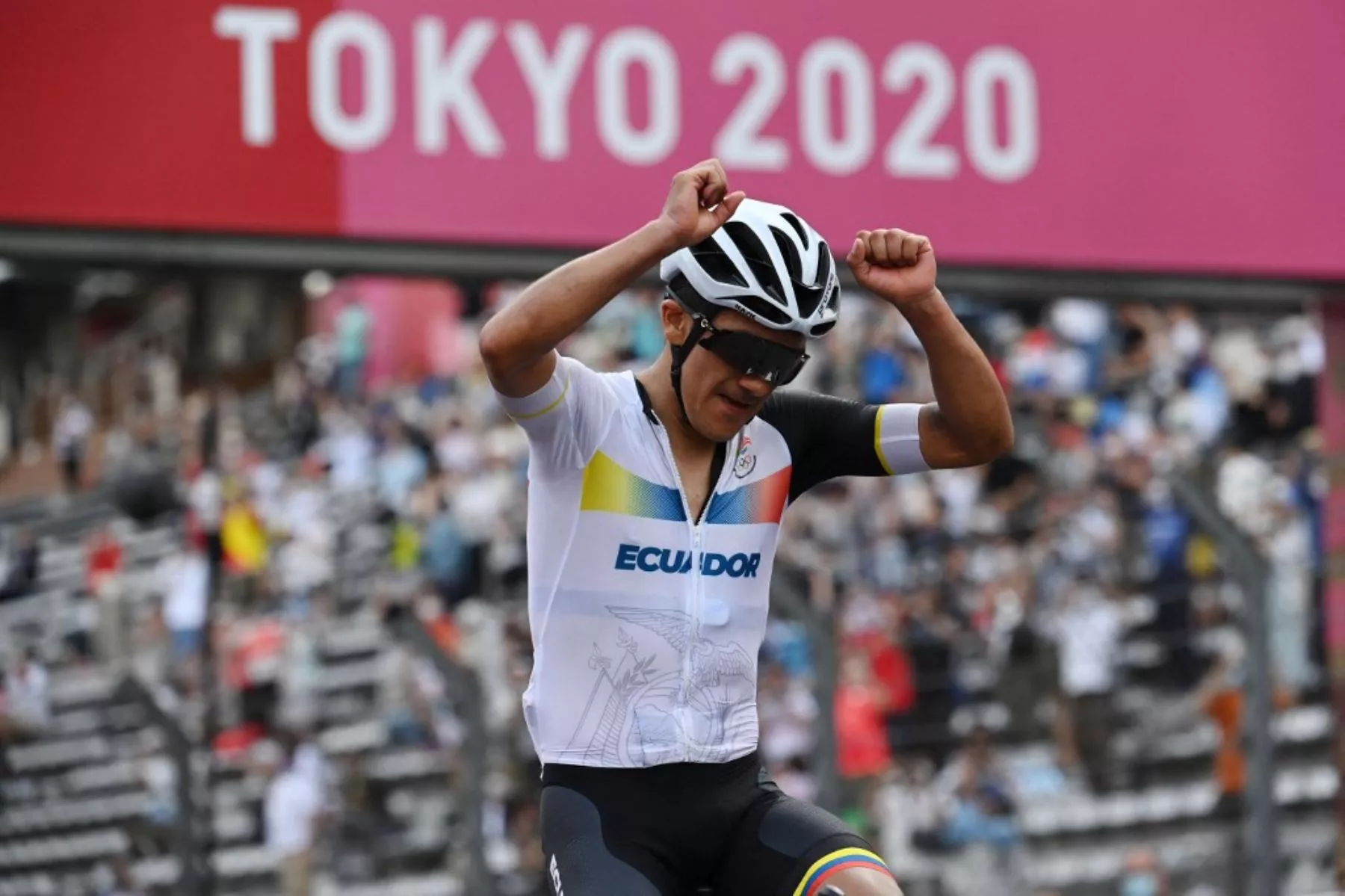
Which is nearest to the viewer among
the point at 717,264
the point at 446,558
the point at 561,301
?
the point at 561,301

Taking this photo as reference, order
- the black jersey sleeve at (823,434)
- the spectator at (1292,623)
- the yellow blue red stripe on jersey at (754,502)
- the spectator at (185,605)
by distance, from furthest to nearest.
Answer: the spectator at (185,605), the spectator at (1292,623), the black jersey sleeve at (823,434), the yellow blue red stripe on jersey at (754,502)

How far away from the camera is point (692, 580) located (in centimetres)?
478

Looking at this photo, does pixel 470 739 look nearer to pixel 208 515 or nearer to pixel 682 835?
pixel 682 835

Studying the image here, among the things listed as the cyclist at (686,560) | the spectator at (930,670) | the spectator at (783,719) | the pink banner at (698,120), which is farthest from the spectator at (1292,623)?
the cyclist at (686,560)

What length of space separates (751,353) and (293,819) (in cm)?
971

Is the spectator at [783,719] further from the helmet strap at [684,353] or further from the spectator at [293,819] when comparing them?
the helmet strap at [684,353]

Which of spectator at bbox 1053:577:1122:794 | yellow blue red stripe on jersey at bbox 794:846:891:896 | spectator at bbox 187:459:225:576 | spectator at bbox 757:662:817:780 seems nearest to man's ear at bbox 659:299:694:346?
yellow blue red stripe on jersey at bbox 794:846:891:896

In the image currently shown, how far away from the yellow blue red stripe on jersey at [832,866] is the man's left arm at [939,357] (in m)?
0.99

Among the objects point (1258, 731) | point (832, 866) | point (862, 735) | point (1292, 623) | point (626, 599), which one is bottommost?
point (862, 735)

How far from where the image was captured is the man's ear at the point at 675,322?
4691 mm

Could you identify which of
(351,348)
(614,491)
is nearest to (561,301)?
(614,491)

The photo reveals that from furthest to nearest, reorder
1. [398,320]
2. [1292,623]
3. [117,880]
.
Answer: [398,320]
[117,880]
[1292,623]

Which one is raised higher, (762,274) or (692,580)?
(762,274)

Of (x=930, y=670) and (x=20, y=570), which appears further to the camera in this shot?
(x=20, y=570)
